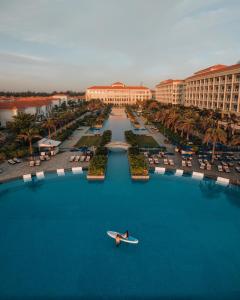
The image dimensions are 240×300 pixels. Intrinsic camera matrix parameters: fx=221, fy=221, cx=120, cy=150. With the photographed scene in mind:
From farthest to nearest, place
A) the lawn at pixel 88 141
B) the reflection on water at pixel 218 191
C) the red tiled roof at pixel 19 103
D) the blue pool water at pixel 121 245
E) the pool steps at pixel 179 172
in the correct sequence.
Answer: the red tiled roof at pixel 19 103 < the lawn at pixel 88 141 < the pool steps at pixel 179 172 < the reflection on water at pixel 218 191 < the blue pool water at pixel 121 245

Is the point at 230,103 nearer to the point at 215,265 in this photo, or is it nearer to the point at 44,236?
the point at 215,265

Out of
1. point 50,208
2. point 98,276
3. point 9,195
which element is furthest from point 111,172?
point 98,276

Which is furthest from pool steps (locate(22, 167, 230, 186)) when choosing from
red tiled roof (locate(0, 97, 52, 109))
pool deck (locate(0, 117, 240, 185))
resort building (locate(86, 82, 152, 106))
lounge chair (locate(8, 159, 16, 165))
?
resort building (locate(86, 82, 152, 106))

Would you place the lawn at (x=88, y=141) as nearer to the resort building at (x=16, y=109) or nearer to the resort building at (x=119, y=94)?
the resort building at (x=16, y=109)

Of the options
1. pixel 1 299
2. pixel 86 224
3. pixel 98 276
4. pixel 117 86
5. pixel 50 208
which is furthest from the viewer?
pixel 117 86

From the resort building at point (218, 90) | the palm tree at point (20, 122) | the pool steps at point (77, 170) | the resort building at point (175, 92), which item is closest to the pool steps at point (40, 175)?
the pool steps at point (77, 170)

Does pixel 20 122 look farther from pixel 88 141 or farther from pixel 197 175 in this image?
pixel 197 175

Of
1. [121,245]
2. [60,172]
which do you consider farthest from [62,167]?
[121,245]
